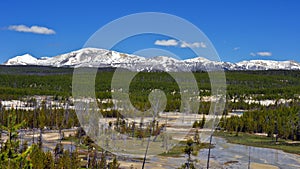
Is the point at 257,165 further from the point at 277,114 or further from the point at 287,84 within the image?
the point at 287,84

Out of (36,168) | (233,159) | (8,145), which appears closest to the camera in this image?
(8,145)

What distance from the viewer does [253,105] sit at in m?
115

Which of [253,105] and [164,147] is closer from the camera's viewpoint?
[164,147]

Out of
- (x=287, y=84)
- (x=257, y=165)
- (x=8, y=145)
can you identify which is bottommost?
(x=257, y=165)

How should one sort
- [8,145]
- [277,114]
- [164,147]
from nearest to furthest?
[8,145], [164,147], [277,114]

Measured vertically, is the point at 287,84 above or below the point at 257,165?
above

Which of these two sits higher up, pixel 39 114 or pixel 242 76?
pixel 242 76

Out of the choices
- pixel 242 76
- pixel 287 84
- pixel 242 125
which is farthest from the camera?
pixel 242 76

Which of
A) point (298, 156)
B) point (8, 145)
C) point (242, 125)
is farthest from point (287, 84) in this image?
point (8, 145)

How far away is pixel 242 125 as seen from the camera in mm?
79188

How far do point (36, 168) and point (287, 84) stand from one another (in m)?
152

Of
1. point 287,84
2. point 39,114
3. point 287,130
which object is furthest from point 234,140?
point 287,84

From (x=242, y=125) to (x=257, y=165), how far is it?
32.6m

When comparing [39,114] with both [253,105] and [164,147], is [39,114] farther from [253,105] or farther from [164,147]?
[253,105]
